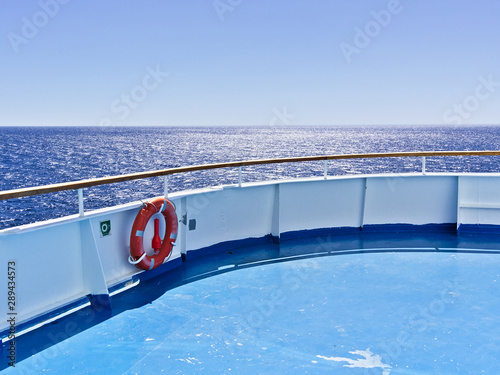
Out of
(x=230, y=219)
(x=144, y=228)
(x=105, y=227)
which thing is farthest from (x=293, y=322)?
(x=230, y=219)

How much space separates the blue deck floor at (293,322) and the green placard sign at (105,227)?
51 centimetres

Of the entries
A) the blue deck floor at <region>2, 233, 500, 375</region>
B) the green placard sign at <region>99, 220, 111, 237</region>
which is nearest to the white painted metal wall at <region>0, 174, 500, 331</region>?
the green placard sign at <region>99, 220, 111, 237</region>

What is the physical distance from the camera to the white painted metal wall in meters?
2.97

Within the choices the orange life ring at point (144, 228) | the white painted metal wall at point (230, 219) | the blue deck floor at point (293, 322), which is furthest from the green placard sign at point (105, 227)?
the blue deck floor at point (293, 322)

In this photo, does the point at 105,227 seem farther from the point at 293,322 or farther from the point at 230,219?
the point at 293,322

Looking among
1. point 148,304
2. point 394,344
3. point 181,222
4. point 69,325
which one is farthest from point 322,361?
point 181,222

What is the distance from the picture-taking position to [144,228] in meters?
3.62

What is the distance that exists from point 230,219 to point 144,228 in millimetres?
1218

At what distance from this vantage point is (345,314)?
10.1 ft

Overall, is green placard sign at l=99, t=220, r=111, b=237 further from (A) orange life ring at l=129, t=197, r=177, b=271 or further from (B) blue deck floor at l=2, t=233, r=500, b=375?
(B) blue deck floor at l=2, t=233, r=500, b=375

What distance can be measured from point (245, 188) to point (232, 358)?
2367 millimetres

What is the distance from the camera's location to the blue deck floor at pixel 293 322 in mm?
2463

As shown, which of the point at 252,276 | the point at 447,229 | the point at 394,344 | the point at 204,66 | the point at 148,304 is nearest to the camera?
the point at 394,344

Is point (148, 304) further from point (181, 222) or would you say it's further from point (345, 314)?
point (345, 314)
